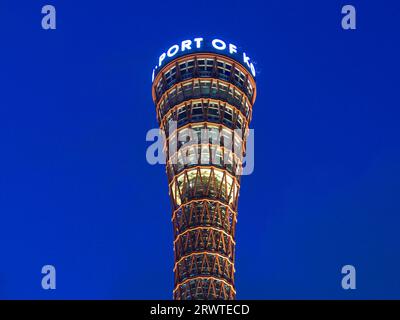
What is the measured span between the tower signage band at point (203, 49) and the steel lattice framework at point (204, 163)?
2.41 feet

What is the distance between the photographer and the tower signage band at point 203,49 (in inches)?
3986

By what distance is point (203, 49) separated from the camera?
101 metres

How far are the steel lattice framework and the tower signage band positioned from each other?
2.41 ft

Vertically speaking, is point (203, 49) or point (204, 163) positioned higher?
point (203, 49)

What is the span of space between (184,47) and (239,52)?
5.94m

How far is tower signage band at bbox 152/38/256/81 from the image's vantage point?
101250 millimetres

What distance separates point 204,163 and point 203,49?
12.0m

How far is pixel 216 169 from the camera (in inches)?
3834

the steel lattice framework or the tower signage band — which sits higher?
the tower signage band

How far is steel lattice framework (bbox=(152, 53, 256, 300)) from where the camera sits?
306ft

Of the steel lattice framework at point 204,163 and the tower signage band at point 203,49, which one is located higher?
the tower signage band at point 203,49
